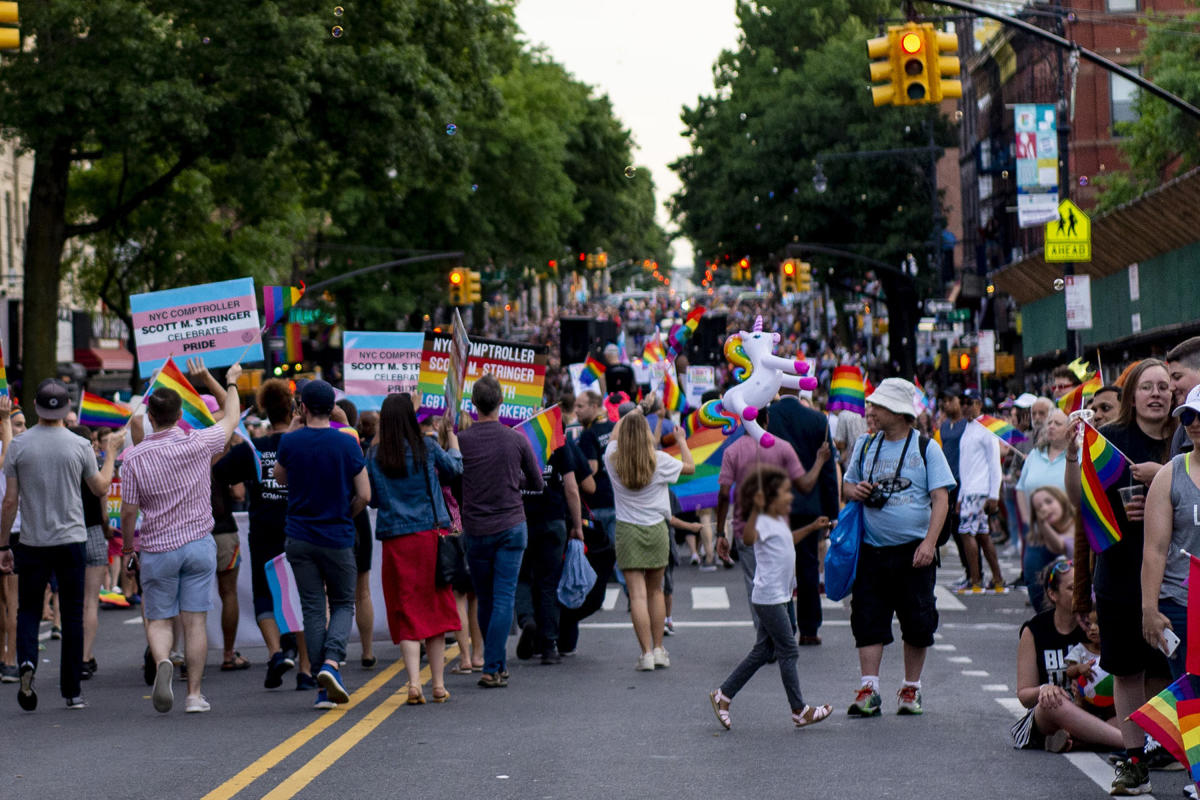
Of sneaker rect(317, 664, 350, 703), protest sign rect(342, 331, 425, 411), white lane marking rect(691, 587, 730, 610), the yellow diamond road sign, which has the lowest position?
white lane marking rect(691, 587, 730, 610)

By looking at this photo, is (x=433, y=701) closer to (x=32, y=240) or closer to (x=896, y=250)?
(x=32, y=240)

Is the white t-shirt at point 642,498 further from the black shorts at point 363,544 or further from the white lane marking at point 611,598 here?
the white lane marking at point 611,598

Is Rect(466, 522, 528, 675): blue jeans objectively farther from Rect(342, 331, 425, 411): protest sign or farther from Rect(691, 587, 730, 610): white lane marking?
Rect(691, 587, 730, 610): white lane marking

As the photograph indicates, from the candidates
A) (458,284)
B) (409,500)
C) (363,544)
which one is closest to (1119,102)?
(458,284)

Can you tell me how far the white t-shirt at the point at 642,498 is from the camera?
13055 millimetres

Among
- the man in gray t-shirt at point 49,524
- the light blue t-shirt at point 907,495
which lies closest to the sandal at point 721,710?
the light blue t-shirt at point 907,495

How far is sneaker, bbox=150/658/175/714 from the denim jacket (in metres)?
1.55

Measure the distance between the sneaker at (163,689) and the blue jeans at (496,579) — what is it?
222 centimetres

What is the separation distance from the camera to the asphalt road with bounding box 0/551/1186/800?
839 centimetres

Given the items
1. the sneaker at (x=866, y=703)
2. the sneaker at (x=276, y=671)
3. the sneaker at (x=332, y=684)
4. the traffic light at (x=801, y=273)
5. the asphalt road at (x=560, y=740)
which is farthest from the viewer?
the traffic light at (x=801, y=273)

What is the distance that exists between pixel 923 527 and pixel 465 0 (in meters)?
26.2

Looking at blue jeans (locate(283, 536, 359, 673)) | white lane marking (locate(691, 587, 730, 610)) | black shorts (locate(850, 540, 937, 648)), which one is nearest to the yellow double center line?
blue jeans (locate(283, 536, 359, 673))

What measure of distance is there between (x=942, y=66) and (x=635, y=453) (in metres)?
7.01

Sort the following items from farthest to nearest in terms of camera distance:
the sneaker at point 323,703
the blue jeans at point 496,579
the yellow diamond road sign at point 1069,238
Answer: the yellow diamond road sign at point 1069,238, the blue jeans at point 496,579, the sneaker at point 323,703
